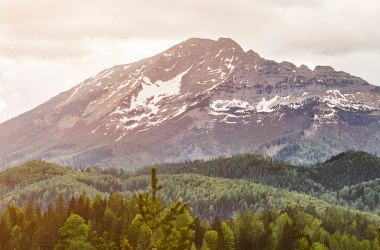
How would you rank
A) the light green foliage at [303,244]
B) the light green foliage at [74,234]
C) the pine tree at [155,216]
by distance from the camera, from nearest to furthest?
the pine tree at [155,216]
the light green foliage at [74,234]
the light green foliage at [303,244]

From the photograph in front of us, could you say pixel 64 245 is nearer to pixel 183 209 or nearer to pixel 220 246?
pixel 220 246

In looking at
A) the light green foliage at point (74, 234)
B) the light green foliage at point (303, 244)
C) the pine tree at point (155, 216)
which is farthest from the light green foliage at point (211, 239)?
the pine tree at point (155, 216)

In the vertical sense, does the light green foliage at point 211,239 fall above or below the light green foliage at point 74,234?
below

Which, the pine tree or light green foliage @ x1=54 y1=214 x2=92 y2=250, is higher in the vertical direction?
the pine tree

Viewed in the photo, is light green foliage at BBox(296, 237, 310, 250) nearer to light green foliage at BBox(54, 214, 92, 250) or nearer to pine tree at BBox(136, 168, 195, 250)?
light green foliage at BBox(54, 214, 92, 250)

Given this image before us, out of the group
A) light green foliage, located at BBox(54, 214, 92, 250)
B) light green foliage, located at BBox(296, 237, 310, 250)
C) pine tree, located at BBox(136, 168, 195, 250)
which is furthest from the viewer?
light green foliage, located at BBox(296, 237, 310, 250)

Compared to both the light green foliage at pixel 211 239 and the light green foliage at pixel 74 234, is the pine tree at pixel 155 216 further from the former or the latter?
the light green foliage at pixel 211 239

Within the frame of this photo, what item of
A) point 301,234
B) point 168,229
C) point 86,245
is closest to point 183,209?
point 168,229

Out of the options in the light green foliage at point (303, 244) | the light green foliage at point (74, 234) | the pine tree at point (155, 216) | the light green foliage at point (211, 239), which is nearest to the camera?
the pine tree at point (155, 216)

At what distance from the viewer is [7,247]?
170 m

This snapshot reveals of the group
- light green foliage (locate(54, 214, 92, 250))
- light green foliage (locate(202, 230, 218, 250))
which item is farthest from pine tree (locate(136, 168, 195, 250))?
light green foliage (locate(202, 230, 218, 250))

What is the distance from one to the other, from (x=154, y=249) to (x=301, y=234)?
14445cm

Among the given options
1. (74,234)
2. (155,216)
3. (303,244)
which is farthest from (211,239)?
(155,216)

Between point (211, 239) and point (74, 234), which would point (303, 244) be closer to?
point (211, 239)
